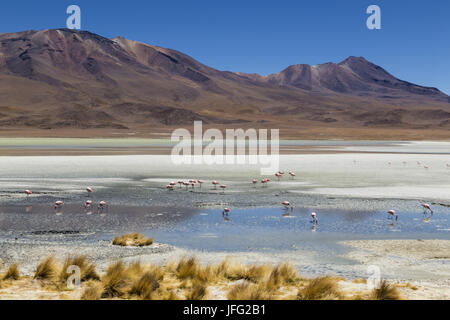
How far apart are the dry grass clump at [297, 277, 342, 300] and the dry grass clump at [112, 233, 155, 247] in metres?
4.53

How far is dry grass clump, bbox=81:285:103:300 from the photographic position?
7824 millimetres

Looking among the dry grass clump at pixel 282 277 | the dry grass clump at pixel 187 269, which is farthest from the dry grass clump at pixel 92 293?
the dry grass clump at pixel 282 277

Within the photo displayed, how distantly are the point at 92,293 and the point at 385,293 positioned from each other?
4014 millimetres

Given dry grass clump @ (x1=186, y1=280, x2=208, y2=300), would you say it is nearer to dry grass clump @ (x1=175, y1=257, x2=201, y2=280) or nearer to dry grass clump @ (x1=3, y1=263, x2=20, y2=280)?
dry grass clump @ (x1=175, y1=257, x2=201, y2=280)

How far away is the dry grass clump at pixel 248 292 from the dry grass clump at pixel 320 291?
470 millimetres

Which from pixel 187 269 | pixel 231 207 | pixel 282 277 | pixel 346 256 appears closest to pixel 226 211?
pixel 231 207

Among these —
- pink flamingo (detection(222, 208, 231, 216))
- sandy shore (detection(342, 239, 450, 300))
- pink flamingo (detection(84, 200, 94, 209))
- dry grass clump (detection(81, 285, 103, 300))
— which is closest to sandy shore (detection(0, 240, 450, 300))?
sandy shore (detection(342, 239, 450, 300))

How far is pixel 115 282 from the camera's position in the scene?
834 cm

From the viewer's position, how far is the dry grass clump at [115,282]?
822 centimetres

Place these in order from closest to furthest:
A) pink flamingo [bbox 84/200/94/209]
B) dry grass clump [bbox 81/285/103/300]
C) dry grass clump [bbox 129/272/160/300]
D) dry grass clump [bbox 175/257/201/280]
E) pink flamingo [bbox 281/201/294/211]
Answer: dry grass clump [bbox 81/285/103/300]
dry grass clump [bbox 129/272/160/300]
dry grass clump [bbox 175/257/201/280]
pink flamingo [bbox 84/200/94/209]
pink flamingo [bbox 281/201/294/211]

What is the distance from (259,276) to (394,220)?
726 centimetres

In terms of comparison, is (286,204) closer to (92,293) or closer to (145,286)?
(145,286)

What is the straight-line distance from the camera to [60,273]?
8914 millimetres
